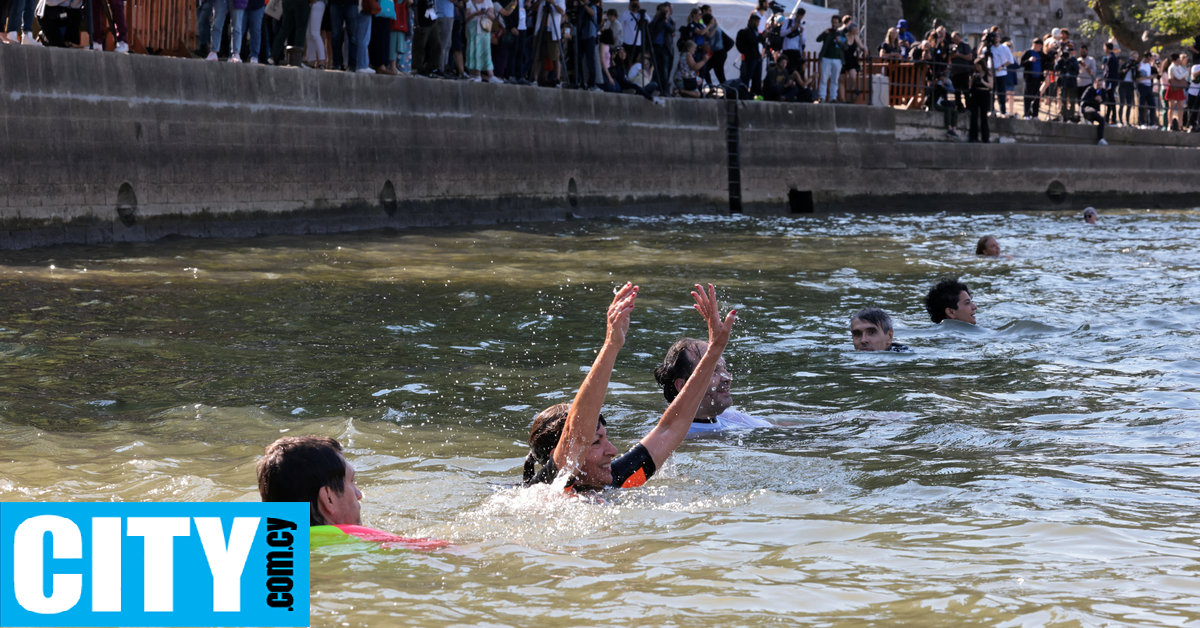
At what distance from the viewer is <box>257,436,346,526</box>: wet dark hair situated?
15.6 ft

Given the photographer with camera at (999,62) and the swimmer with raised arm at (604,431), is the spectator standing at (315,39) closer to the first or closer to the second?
the swimmer with raised arm at (604,431)

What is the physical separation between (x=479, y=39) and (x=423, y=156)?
209 centimetres

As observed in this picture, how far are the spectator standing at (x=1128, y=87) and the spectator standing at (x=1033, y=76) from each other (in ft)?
8.08

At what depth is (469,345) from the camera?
10.8 meters

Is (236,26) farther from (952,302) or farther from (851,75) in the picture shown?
(851,75)

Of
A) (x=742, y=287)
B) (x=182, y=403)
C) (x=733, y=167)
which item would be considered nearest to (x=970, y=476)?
(x=182, y=403)

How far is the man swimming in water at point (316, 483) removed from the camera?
4746 mm

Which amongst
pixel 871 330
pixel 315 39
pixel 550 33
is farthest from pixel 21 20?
pixel 871 330

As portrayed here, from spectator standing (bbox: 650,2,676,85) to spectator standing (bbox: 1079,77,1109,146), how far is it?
43.9 feet

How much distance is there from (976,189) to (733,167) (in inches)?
267

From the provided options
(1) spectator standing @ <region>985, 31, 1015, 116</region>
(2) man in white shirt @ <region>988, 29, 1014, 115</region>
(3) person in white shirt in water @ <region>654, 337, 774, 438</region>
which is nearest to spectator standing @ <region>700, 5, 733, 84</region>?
(1) spectator standing @ <region>985, 31, 1015, 116</region>

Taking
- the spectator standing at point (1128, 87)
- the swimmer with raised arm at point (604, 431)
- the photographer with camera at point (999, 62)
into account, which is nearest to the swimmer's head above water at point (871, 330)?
the swimmer with raised arm at point (604, 431)

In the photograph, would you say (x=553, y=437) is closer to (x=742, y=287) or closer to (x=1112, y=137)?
(x=742, y=287)

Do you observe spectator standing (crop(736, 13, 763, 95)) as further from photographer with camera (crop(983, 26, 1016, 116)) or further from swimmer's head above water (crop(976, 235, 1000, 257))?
swimmer's head above water (crop(976, 235, 1000, 257))
